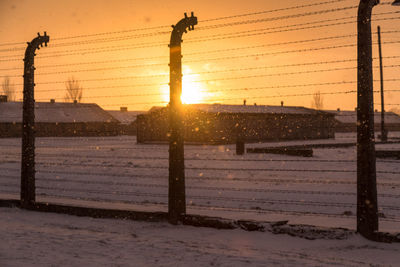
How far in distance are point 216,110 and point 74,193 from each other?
101ft

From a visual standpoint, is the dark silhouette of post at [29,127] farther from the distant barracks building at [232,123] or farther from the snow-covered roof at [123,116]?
the snow-covered roof at [123,116]

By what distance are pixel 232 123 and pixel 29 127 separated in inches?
1359

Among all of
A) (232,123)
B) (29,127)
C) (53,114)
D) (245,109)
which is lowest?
(29,127)

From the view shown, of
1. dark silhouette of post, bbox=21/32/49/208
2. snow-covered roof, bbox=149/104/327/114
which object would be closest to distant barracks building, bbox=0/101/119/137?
snow-covered roof, bbox=149/104/327/114

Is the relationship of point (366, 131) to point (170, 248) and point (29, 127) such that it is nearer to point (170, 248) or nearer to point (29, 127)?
point (170, 248)

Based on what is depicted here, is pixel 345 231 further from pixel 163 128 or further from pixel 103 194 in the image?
pixel 163 128

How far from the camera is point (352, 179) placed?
13953 millimetres

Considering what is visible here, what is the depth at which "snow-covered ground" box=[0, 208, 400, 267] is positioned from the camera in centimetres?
547

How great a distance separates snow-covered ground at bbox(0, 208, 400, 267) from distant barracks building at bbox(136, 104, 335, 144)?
1260 inches

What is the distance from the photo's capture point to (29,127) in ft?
30.9

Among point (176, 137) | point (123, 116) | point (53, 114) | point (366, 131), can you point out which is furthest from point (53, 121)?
point (366, 131)

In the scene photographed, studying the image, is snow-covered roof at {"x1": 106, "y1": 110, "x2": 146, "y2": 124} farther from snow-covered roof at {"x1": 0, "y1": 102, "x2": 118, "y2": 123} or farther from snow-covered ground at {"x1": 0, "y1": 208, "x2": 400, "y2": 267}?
snow-covered ground at {"x1": 0, "y1": 208, "x2": 400, "y2": 267}

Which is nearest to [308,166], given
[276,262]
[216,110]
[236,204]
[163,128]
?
[236,204]

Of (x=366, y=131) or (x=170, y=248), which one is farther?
(x=366, y=131)
